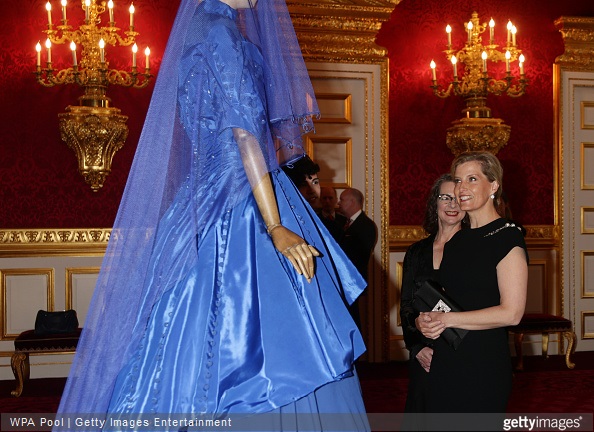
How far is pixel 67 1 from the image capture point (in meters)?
6.48

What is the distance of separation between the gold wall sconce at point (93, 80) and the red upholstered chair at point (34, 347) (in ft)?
4.39

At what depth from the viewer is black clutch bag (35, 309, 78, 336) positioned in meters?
5.92

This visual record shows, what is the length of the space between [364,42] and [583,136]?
8.07 ft

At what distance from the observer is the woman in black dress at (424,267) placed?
3.19 metres

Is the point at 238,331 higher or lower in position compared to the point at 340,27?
lower

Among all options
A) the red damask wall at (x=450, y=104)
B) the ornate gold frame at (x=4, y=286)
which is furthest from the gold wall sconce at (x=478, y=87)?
the ornate gold frame at (x=4, y=286)

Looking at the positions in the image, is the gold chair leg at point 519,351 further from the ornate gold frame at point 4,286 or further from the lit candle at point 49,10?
the lit candle at point 49,10

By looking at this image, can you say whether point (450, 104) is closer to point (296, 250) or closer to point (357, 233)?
point (357, 233)

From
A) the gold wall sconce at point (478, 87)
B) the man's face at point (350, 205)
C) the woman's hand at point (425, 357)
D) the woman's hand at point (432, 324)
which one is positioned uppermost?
the gold wall sconce at point (478, 87)

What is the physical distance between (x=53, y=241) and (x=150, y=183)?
4.25 metres

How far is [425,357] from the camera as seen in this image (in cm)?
316

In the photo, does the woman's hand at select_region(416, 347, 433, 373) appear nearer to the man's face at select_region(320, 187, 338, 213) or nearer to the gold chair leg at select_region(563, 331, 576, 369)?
the man's face at select_region(320, 187, 338, 213)

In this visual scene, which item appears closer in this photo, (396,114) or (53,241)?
(53,241)

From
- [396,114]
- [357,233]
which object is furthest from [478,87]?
[357,233]
